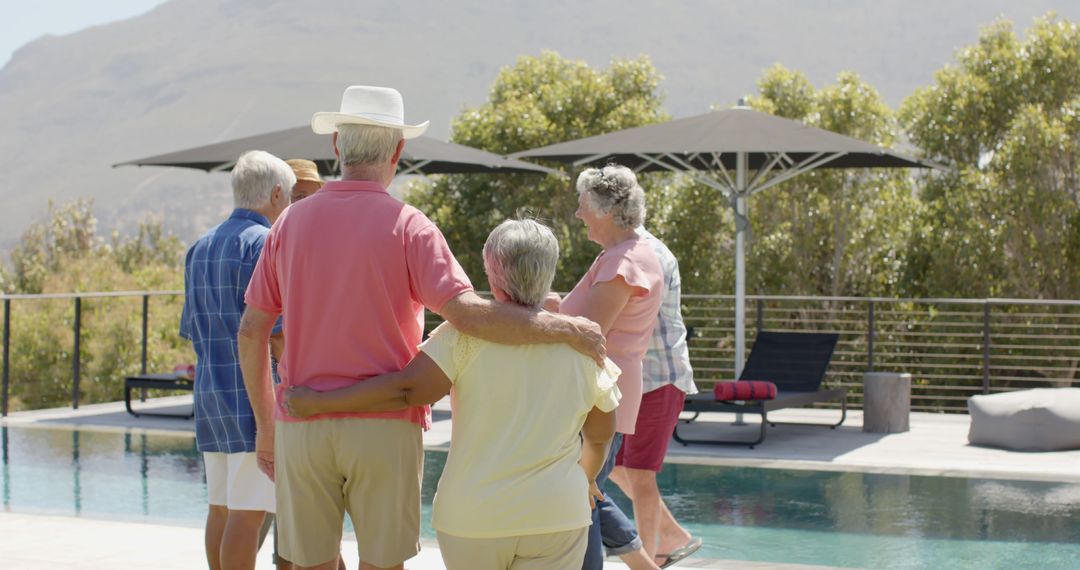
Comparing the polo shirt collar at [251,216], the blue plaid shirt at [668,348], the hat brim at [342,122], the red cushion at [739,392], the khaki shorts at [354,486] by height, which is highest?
the hat brim at [342,122]

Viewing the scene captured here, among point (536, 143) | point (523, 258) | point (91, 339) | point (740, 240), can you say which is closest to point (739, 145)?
point (740, 240)

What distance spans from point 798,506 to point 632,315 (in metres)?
3.26

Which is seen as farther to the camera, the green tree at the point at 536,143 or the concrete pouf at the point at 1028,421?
the green tree at the point at 536,143

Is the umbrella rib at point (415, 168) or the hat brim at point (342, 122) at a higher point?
the umbrella rib at point (415, 168)

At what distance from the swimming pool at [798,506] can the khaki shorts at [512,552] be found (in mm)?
2907

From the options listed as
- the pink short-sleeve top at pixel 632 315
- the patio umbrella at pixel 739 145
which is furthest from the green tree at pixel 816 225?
the pink short-sleeve top at pixel 632 315

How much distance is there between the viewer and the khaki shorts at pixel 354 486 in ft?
10.2

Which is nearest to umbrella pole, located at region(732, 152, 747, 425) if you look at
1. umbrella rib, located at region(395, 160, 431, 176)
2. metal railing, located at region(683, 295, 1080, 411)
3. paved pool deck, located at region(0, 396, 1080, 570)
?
paved pool deck, located at region(0, 396, 1080, 570)

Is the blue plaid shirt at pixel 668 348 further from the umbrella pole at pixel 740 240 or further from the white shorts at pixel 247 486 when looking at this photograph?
the umbrella pole at pixel 740 240

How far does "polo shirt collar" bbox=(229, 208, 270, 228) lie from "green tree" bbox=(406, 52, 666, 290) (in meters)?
15.9

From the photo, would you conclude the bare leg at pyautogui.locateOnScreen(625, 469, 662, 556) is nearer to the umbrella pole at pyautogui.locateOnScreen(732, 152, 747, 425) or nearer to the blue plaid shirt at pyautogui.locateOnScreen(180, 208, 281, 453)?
the blue plaid shirt at pyautogui.locateOnScreen(180, 208, 281, 453)

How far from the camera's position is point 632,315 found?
163 inches

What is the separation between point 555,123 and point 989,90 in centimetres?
636

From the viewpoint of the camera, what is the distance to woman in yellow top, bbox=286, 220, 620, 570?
2986mm
